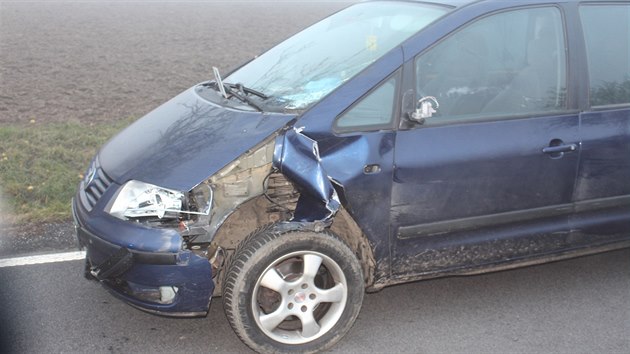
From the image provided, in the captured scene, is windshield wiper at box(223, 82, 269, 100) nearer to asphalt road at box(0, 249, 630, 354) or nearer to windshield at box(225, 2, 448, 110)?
windshield at box(225, 2, 448, 110)

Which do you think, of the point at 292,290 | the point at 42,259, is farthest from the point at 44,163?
the point at 292,290

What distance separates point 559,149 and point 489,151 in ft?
1.41

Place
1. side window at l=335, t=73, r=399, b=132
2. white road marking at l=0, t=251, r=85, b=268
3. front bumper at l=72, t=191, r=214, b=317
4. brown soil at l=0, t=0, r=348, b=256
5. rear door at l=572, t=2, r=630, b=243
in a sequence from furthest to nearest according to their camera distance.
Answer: brown soil at l=0, t=0, r=348, b=256 < white road marking at l=0, t=251, r=85, b=268 < rear door at l=572, t=2, r=630, b=243 < side window at l=335, t=73, r=399, b=132 < front bumper at l=72, t=191, r=214, b=317

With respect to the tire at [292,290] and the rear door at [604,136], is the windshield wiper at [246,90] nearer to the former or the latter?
the tire at [292,290]

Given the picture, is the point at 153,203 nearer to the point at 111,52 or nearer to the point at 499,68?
the point at 499,68

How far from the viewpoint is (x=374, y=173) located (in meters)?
3.61

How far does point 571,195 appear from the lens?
4.04 m

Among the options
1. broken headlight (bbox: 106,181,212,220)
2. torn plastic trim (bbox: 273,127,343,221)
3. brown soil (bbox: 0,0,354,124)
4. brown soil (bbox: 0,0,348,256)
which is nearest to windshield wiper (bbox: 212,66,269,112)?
torn plastic trim (bbox: 273,127,343,221)

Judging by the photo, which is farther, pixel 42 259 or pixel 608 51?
Result: pixel 42 259

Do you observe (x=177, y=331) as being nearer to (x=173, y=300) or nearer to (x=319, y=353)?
(x=173, y=300)

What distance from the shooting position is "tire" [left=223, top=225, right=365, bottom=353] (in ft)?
11.4

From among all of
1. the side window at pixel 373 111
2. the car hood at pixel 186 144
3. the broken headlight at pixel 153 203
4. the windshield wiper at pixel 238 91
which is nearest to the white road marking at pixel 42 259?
the car hood at pixel 186 144

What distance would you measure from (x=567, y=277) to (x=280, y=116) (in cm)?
221

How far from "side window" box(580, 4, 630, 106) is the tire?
179cm
